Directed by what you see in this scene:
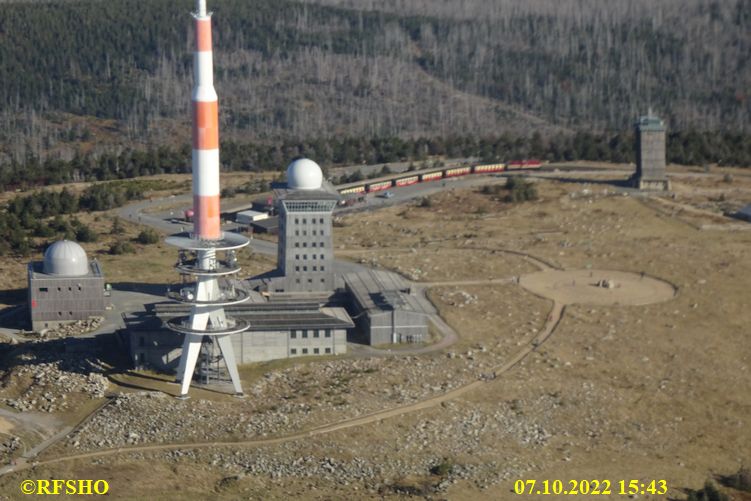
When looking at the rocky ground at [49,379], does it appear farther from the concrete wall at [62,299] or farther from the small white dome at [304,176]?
the small white dome at [304,176]

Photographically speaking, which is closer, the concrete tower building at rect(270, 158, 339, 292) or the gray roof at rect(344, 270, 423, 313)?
the gray roof at rect(344, 270, 423, 313)

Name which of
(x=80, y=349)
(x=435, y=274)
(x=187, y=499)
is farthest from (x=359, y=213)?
(x=187, y=499)

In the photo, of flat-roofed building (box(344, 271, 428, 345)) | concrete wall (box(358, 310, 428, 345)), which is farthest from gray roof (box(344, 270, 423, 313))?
concrete wall (box(358, 310, 428, 345))

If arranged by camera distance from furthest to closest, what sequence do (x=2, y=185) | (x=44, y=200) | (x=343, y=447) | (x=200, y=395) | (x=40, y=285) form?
(x=2, y=185) → (x=44, y=200) → (x=40, y=285) → (x=200, y=395) → (x=343, y=447)

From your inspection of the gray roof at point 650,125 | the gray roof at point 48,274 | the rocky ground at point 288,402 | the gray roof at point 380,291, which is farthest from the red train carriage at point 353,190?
the rocky ground at point 288,402

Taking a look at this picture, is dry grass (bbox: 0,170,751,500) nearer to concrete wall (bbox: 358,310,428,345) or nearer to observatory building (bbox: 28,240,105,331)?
concrete wall (bbox: 358,310,428,345)

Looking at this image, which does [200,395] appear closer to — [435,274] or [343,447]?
[343,447]
